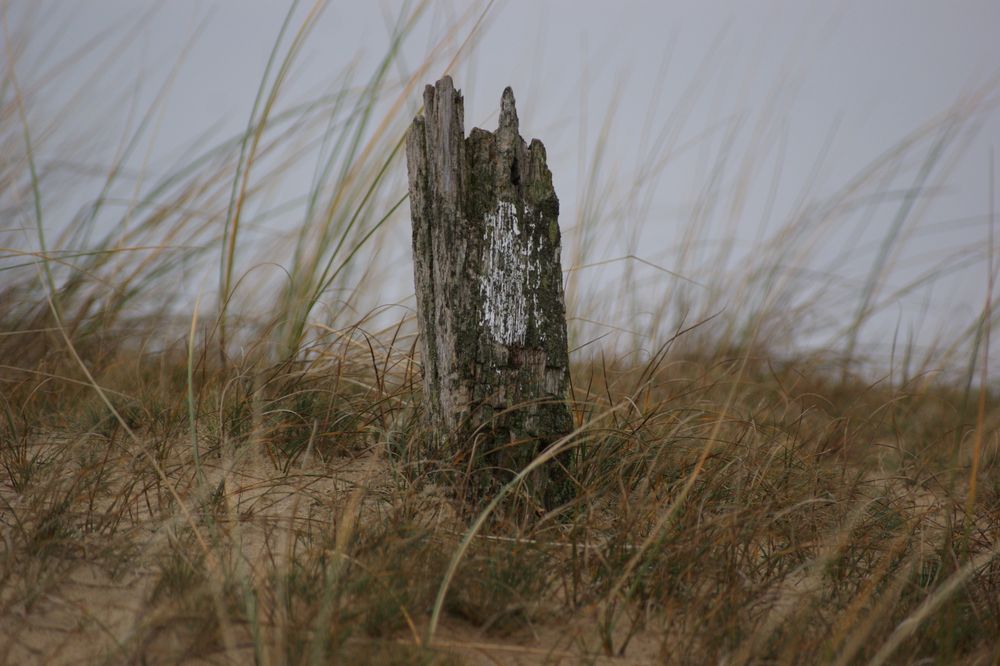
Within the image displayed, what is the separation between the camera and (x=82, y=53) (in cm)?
377

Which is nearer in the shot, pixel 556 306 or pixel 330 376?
pixel 556 306

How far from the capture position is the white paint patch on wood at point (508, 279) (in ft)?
6.70

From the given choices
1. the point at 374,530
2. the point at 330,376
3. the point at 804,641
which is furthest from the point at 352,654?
the point at 330,376

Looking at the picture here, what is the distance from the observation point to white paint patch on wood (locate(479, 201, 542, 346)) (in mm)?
2041

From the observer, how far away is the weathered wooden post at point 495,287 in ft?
6.72

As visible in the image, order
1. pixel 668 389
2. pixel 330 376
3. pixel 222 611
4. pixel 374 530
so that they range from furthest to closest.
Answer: pixel 668 389, pixel 330 376, pixel 374 530, pixel 222 611

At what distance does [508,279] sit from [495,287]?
0.04 meters

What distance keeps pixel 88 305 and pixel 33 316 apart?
1.16 feet

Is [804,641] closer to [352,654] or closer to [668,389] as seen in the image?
[352,654]

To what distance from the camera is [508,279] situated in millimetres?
2045

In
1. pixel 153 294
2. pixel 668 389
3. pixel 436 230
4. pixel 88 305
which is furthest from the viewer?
pixel 153 294

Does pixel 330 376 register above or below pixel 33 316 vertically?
below

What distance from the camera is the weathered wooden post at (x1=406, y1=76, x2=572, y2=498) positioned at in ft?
6.72

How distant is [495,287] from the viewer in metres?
2.04
